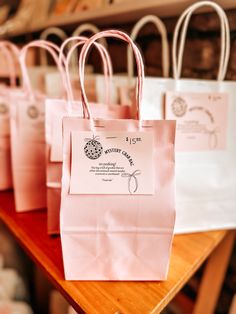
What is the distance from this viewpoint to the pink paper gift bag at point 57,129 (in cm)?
64

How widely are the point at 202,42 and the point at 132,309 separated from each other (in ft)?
2.67

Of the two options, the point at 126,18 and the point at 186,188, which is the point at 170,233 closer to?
the point at 186,188

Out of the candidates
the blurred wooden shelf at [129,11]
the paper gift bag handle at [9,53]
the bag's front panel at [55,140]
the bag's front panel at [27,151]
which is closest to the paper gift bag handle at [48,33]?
the blurred wooden shelf at [129,11]

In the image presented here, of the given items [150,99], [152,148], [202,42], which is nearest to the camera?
[152,148]

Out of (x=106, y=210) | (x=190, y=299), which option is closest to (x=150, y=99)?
(x=106, y=210)

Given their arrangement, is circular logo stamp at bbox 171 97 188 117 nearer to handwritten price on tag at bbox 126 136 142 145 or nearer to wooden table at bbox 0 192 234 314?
handwritten price on tag at bbox 126 136 142 145

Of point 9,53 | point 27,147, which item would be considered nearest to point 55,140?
point 27,147

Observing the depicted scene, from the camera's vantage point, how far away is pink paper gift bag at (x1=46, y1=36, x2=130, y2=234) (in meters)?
0.64

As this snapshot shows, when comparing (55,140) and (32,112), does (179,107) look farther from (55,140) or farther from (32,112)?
(32,112)

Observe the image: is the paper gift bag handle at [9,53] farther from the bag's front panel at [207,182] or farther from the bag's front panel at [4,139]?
the bag's front panel at [207,182]

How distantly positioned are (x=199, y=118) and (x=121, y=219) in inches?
12.8

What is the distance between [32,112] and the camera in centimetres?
78

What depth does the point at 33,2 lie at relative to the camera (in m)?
1.40

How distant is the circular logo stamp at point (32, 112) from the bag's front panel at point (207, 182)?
0.39 metres
